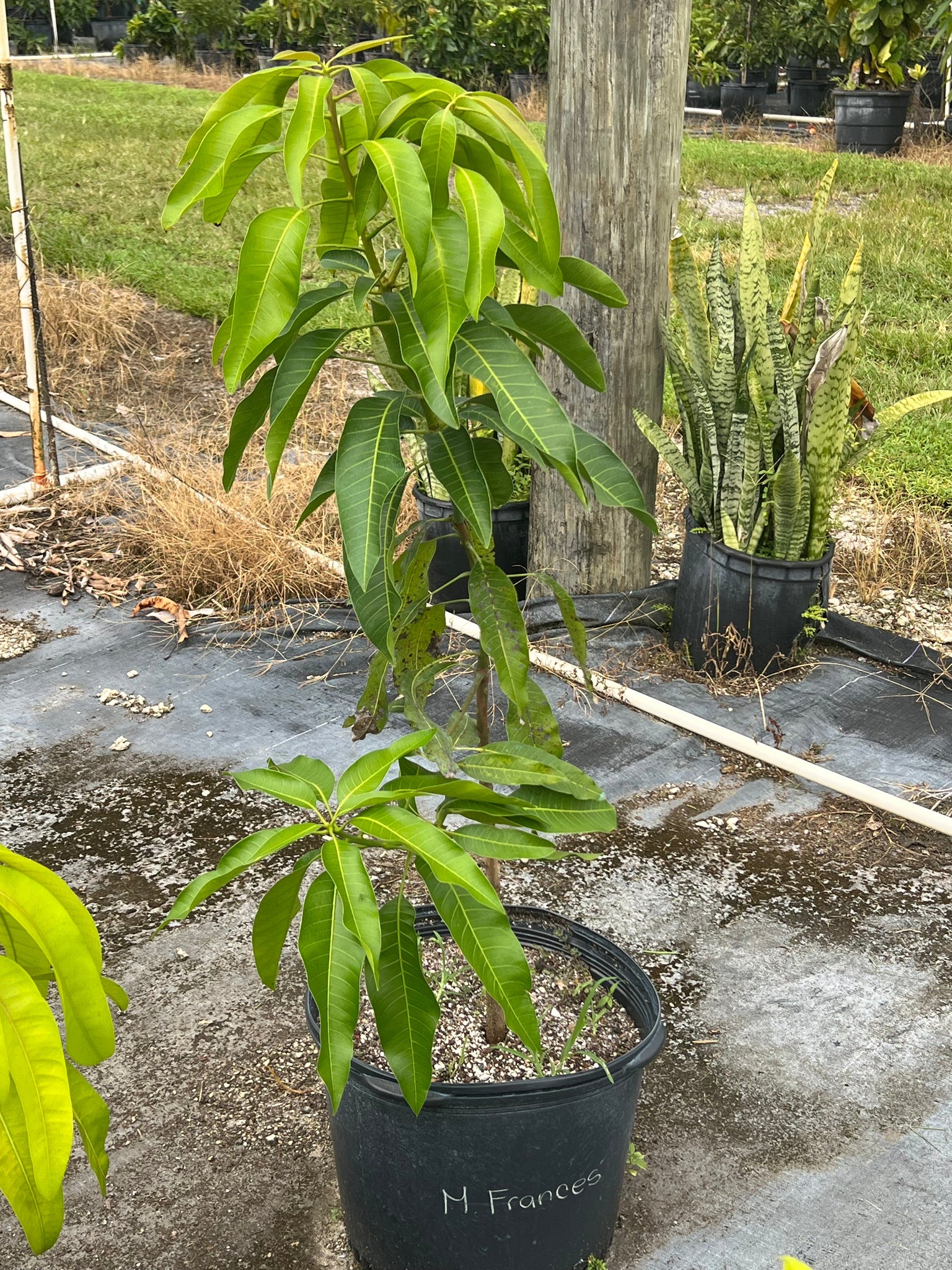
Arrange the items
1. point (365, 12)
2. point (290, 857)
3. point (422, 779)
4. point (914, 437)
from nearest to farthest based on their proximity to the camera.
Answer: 1. point (422, 779)
2. point (290, 857)
3. point (914, 437)
4. point (365, 12)

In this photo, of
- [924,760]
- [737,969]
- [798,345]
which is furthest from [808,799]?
[798,345]

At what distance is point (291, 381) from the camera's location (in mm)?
1354

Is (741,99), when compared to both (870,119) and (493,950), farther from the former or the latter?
(493,950)

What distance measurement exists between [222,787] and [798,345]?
1.73m

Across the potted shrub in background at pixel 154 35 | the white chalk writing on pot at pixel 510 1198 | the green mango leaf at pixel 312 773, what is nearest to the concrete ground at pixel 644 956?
the white chalk writing on pot at pixel 510 1198

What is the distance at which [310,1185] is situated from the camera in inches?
70.8

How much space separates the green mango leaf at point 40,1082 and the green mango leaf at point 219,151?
76 cm

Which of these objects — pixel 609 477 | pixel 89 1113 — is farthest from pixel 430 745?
pixel 89 1113

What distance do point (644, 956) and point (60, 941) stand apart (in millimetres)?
1574

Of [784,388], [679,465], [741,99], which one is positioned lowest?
[679,465]

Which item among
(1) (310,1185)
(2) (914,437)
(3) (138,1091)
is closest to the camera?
(1) (310,1185)

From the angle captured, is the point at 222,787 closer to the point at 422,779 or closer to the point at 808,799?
the point at 808,799

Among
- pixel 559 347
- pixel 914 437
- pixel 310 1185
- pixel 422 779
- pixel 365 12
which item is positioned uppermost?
pixel 365 12

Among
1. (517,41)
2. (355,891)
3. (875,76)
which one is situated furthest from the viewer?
(517,41)
